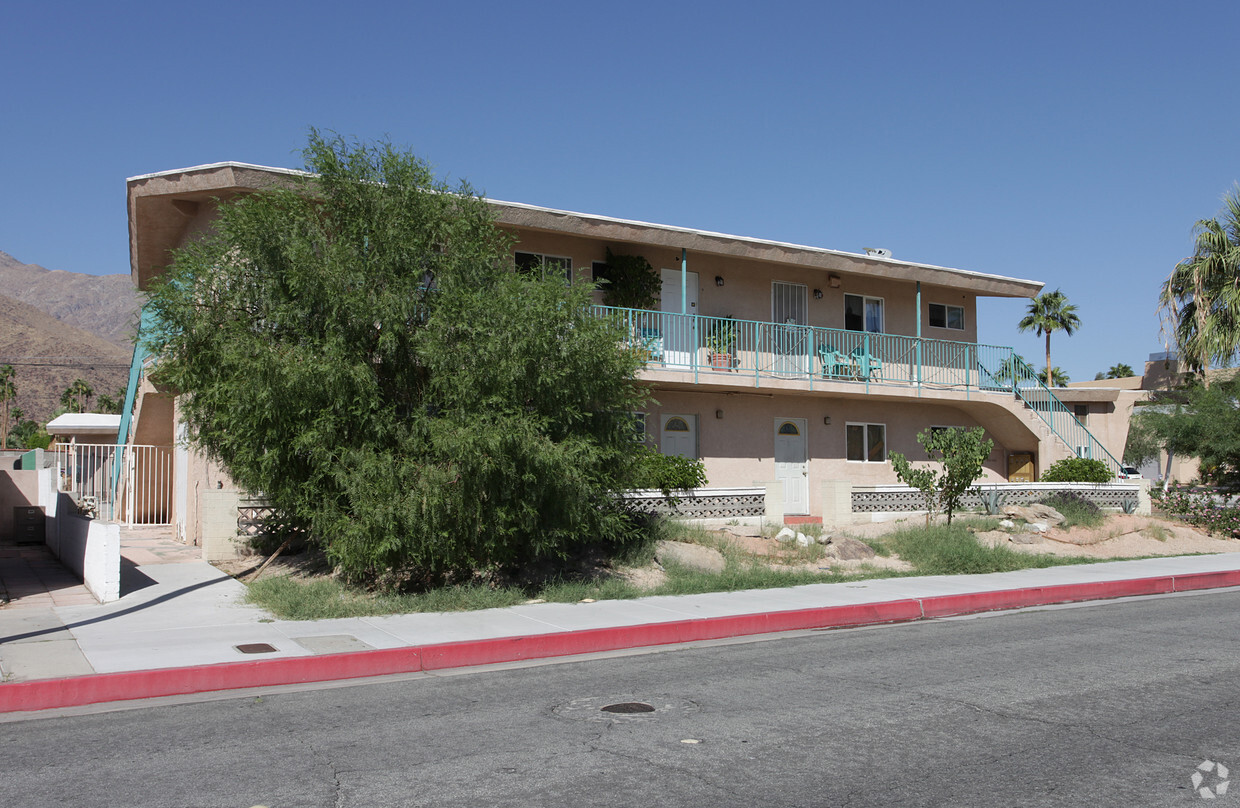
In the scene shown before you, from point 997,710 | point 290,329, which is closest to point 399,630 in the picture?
point 290,329

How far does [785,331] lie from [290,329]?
43.6ft

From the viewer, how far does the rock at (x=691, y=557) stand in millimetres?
14641

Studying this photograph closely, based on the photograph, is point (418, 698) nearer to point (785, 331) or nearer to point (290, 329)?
point (290, 329)

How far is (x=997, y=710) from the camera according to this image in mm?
6996

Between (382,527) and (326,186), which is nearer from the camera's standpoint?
(382,527)

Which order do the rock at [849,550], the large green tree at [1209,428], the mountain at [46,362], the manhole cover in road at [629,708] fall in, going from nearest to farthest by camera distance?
the manhole cover in road at [629,708] → the rock at [849,550] → the large green tree at [1209,428] → the mountain at [46,362]

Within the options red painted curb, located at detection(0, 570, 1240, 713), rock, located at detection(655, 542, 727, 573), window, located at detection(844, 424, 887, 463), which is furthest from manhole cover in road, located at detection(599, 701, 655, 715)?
window, located at detection(844, 424, 887, 463)

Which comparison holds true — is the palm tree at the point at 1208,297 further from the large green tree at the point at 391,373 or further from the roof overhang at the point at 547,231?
the large green tree at the point at 391,373

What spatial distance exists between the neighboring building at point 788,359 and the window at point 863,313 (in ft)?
0.11

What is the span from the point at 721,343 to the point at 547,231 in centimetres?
440

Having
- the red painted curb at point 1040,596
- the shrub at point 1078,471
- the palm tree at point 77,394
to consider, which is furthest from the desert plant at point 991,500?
the palm tree at point 77,394

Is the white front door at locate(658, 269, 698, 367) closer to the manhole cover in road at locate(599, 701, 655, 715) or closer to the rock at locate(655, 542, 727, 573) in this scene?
the rock at locate(655, 542, 727, 573)

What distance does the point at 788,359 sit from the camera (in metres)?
22.2

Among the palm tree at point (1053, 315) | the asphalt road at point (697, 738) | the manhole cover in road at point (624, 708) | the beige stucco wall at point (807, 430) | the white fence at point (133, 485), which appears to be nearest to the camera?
the asphalt road at point (697, 738)
